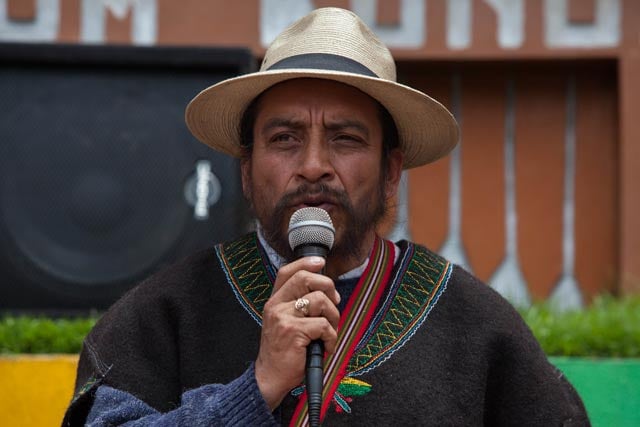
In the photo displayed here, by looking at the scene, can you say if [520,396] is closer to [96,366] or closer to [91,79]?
[96,366]

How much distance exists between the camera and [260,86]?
288 cm

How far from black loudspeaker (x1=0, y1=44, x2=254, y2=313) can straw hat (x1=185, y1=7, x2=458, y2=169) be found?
1.13m

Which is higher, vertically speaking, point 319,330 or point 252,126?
point 252,126

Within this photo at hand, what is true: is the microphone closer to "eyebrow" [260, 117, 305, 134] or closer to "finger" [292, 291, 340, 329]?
"finger" [292, 291, 340, 329]

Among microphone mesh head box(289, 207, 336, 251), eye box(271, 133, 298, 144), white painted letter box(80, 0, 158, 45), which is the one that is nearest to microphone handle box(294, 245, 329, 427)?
microphone mesh head box(289, 207, 336, 251)

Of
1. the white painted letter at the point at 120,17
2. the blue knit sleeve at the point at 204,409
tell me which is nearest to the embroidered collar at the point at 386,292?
the blue knit sleeve at the point at 204,409

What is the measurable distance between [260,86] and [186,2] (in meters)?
4.03

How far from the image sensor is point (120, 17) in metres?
6.71

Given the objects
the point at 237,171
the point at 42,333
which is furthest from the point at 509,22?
the point at 42,333

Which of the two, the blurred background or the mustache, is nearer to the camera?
the mustache

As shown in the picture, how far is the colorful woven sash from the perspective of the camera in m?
2.74

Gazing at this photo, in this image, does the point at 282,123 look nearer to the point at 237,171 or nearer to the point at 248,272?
the point at 248,272

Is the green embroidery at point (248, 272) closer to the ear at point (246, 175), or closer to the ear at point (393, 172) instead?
the ear at point (246, 175)

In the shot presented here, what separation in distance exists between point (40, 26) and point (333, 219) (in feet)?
14.4
